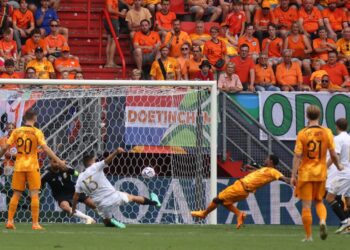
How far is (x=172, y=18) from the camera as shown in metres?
25.0

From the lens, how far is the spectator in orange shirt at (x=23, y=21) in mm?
23734

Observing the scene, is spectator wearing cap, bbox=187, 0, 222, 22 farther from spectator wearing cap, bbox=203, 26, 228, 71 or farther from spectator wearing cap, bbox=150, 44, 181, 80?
spectator wearing cap, bbox=150, 44, 181, 80

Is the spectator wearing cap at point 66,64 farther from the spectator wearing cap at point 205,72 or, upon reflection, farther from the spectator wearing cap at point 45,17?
the spectator wearing cap at point 205,72

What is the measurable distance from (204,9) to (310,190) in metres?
11.1

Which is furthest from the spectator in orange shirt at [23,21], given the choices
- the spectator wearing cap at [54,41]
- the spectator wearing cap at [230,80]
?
the spectator wearing cap at [230,80]

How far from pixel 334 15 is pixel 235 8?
8.61ft

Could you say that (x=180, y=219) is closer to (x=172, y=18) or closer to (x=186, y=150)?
(x=186, y=150)

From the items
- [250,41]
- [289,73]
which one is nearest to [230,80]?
[289,73]

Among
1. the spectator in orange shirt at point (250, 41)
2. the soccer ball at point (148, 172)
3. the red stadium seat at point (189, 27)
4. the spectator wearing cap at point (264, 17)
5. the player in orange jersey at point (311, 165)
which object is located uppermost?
the spectator wearing cap at point (264, 17)

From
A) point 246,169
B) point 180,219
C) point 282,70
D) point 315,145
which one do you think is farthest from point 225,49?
point 315,145

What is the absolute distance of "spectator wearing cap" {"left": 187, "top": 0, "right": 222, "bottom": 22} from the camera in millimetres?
25219

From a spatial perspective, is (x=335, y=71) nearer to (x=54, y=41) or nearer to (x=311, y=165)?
(x=54, y=41)

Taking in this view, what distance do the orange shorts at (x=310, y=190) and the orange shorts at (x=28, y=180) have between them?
4170mm

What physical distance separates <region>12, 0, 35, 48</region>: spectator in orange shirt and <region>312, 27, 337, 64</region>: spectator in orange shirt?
6.21 meters
